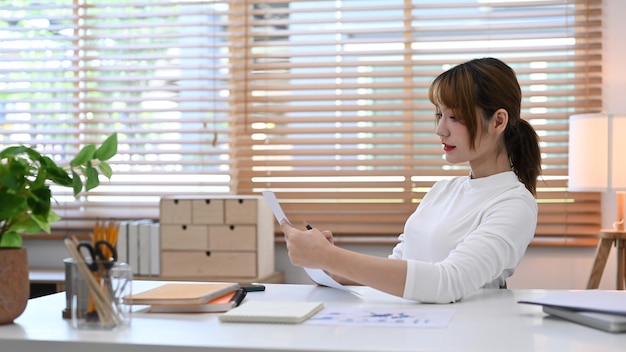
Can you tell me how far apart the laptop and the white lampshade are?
181 cm

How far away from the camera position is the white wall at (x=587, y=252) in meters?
3.61

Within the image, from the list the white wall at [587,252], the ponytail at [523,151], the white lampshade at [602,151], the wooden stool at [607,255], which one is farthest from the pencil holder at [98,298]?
the white wall at [587,252]

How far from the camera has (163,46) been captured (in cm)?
402

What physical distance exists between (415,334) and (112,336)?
477 mm

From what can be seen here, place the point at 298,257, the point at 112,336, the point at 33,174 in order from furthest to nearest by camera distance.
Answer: the point at 298,257
the point at 33,174
the point at 112,336

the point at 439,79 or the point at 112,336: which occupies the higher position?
the point at 439,79

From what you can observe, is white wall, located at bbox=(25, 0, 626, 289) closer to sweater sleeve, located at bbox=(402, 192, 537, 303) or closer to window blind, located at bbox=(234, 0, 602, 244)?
window blind, located at bbox=(234, 0, 602, 244)

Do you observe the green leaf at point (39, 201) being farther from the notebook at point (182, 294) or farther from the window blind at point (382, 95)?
the window blind at point (382, 95)

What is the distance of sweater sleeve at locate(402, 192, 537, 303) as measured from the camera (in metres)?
1.69

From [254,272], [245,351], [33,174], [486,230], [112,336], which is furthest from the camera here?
[254,272]

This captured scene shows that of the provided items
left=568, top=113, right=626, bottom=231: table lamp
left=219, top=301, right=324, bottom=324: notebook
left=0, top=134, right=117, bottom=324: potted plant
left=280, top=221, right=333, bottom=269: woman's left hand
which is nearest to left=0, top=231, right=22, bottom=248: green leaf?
left=0, top=134, right=117, bottom=324: potted plant

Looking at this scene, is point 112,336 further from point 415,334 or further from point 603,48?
point 603,48

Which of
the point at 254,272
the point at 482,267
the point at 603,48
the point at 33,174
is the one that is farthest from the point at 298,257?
the point at 603,48

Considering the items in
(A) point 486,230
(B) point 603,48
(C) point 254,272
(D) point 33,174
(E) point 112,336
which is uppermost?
(B) point 603,48
